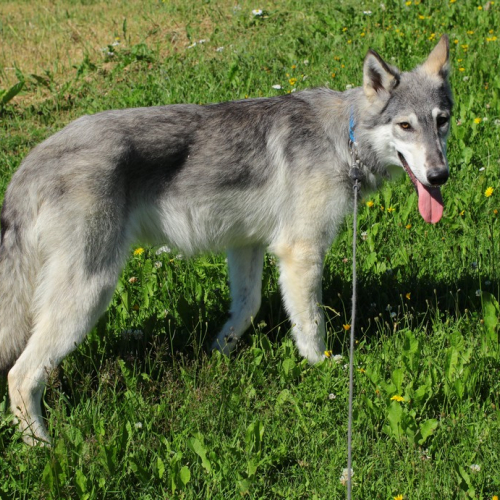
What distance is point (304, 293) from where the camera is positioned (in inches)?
174

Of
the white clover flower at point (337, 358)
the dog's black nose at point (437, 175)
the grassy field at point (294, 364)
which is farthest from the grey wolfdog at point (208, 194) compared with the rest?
the grassy field at point (294, 364)

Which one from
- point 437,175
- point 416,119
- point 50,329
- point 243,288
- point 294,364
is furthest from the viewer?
point 243,288

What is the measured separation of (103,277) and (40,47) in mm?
6900

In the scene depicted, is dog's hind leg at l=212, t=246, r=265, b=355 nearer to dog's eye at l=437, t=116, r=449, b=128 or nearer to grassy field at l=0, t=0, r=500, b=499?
grassy field at l=0, t=0, r=500, b=499

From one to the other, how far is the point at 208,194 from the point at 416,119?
1314 millimetres

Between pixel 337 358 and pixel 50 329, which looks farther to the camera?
pixel 337 358

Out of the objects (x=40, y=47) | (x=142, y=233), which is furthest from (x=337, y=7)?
(x=142, y=233)

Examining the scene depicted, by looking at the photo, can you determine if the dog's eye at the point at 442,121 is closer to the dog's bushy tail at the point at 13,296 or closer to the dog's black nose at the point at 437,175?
the dog's black nose at the point at 437,175

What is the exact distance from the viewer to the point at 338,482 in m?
3.36

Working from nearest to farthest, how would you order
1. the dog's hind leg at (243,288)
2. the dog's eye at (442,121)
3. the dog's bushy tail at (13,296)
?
the dog's bushy tail at (13,296) < the dog's eye at (442,121) < the dog's hind leg at (243,288)

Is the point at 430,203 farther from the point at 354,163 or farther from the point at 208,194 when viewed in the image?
the point at 208,194

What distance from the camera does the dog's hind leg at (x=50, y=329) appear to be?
3.72m

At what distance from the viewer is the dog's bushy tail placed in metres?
3.82

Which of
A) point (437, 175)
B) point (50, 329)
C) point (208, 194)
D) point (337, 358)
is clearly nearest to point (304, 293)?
point (337, 358)
